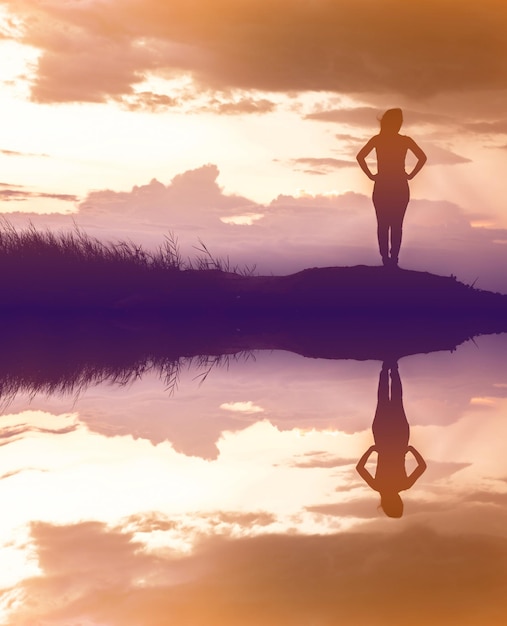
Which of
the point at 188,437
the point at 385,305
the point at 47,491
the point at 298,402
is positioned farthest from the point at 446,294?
the point at 47,491

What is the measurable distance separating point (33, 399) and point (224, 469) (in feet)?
7.92

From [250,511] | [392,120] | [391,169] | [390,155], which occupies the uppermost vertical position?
[392,120]

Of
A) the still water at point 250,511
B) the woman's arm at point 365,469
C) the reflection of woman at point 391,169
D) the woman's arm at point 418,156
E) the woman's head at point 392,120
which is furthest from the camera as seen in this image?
the woman's arm at point 418,156

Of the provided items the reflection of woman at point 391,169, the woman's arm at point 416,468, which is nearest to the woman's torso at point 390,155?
the reflection of woman at point 391,169

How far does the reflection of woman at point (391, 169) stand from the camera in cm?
1279

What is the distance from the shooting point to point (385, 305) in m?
13.6

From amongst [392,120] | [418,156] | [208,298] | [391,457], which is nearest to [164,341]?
[208,298]

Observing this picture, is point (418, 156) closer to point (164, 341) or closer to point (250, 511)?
point (164, 341)

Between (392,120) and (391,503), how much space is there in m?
9.90

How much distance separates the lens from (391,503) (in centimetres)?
345

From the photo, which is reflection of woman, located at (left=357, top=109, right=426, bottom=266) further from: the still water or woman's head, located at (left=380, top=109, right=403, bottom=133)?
the still water

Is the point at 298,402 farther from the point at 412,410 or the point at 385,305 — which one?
the point at 385,305

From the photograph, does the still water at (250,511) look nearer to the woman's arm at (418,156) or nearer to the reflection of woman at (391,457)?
the reflection of woman at (391,457)

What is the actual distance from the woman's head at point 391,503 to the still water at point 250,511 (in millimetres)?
27
